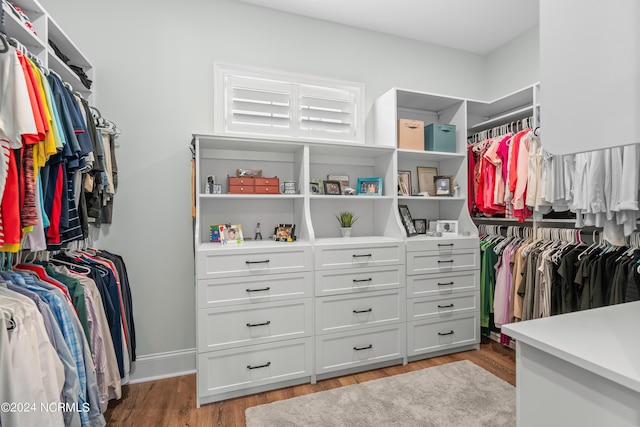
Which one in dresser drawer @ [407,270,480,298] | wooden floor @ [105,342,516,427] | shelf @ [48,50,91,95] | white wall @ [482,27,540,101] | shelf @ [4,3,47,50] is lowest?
wooden floor @ [105,342,516,427]

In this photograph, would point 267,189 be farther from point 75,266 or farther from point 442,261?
point 442,261

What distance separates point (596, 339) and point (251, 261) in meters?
1.75

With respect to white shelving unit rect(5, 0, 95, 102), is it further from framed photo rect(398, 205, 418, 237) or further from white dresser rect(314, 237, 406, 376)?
framed photo rect(398, 205, 418, 237)

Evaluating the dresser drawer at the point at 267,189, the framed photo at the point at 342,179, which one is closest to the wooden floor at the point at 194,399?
the dresser drawer at the point at 267,189

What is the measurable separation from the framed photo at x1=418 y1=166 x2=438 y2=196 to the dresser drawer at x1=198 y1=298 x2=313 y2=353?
1624 mm

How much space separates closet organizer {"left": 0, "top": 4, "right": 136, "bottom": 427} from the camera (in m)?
1.14

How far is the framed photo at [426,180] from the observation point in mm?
3160

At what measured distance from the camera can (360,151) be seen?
108 inches

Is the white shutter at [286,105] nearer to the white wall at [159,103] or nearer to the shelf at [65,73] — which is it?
the white wall at [159,103]

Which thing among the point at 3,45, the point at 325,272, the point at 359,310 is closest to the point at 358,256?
the point at 325,272

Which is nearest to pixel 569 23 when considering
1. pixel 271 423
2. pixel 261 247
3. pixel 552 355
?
pixel 552 355

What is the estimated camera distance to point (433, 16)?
2.86m

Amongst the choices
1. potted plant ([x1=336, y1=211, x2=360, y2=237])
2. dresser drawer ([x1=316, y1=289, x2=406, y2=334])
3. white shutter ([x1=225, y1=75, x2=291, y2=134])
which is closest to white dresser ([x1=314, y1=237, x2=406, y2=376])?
dresser drawer ([x1=316, y1=289, x2=406, y2=334])

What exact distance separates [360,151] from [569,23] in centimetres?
207
